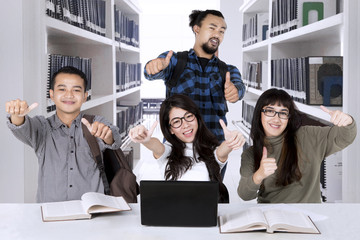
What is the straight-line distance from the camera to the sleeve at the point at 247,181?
1.88m

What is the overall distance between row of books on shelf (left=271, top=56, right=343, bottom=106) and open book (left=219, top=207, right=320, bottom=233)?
1.26m

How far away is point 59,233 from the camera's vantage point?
1.38m

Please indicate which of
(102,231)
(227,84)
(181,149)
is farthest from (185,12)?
(102,231)

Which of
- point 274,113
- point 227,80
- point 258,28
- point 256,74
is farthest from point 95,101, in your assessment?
point 258,28

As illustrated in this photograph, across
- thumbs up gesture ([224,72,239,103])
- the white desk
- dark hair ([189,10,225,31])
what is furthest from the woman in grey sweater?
dark hair ([189,10,225,31])

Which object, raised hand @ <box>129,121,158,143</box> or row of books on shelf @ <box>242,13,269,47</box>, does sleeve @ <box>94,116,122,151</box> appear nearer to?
raised hand @ <box>129,121,158,143</box>

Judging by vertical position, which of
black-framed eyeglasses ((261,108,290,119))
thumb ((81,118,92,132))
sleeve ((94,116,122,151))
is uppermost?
black-framed eyeglasses ((261,108,290,119))

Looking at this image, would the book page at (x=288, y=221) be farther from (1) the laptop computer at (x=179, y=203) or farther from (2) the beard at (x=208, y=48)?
(2) the beard at (x=208, y=48)

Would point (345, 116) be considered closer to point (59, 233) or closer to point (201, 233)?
point (201, 233)

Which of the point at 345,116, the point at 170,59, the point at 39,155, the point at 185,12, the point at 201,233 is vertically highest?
the point at 185,12

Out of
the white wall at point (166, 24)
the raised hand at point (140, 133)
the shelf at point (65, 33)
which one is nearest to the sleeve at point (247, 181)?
the raised hand at point (140, 133)

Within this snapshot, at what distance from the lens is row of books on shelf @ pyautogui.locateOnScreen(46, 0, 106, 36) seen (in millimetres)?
2617

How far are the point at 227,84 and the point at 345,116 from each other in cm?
95

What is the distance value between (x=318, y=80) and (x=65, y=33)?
146 cm
